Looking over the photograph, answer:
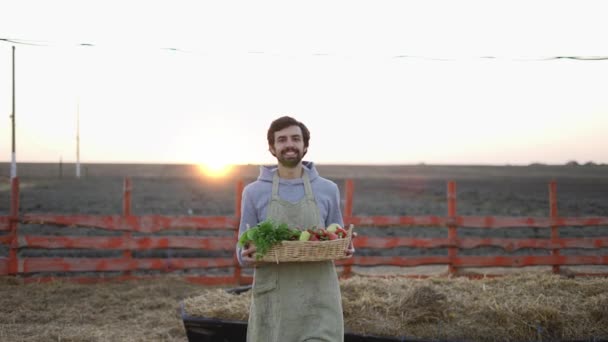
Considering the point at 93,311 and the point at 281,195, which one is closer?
the point at 281,195

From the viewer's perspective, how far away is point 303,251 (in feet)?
9.90

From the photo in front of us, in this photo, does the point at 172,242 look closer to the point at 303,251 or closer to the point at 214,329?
the point at 214,329

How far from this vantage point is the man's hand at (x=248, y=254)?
10.2ft

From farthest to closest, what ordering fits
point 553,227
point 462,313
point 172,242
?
point 553,227 → point 172,242 → point 462,313

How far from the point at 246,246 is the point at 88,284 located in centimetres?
585

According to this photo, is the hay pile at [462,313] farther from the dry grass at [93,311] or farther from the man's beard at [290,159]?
the man's beard at [290,159]

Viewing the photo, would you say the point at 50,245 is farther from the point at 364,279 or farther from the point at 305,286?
the point at 305,286

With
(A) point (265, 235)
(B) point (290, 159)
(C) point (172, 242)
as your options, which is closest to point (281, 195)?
(B) point (290, 159)

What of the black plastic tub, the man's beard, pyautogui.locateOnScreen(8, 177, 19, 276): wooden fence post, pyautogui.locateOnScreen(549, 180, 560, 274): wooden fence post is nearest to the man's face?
the man's beard


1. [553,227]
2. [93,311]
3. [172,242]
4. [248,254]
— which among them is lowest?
[93,311]

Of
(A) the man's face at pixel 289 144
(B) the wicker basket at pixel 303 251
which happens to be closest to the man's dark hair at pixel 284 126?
(A) the man's face at pixel 289 144

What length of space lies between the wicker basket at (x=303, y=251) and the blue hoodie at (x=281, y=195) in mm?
317

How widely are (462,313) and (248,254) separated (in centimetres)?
265

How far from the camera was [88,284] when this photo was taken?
27.1ft
